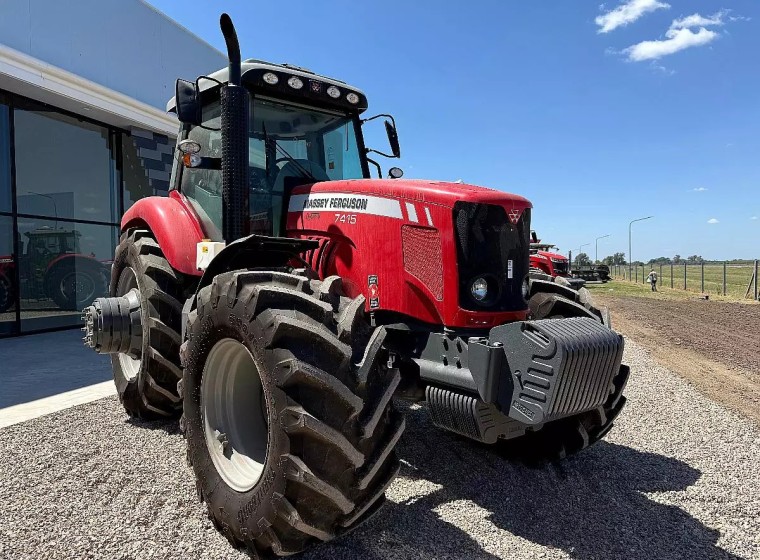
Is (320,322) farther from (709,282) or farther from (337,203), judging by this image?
(709,282)

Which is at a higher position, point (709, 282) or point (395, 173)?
point (395, 173)

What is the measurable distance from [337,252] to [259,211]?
691 mm

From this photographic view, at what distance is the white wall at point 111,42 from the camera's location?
29.4 feet

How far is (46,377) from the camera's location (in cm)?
643

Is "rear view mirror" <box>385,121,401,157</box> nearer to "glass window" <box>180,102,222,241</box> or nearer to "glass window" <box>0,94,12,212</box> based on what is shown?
"glass window" <box>180,102,222,241</box>

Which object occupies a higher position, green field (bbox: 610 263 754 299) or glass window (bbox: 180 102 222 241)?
glass window (bbox: 180 102 222 241)

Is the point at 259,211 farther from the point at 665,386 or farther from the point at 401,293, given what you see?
the point at 665,386

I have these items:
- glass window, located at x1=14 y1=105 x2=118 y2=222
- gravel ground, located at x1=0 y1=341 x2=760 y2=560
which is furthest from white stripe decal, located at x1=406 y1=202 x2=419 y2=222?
glass window, located at x1=14 y1=105 x2=118 y2=222

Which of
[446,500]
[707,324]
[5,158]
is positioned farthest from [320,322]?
[707,324]

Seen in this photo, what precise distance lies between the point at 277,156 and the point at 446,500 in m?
2.50

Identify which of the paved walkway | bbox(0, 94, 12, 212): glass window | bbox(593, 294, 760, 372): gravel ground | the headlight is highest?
bbox(0, 94, 12, 212): glass window

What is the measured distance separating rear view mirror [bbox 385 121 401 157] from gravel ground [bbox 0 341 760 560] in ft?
7.22

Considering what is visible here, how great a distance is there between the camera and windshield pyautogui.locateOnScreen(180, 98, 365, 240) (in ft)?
12.5

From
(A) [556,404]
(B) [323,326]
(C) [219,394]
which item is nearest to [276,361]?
(B) [323,326]
